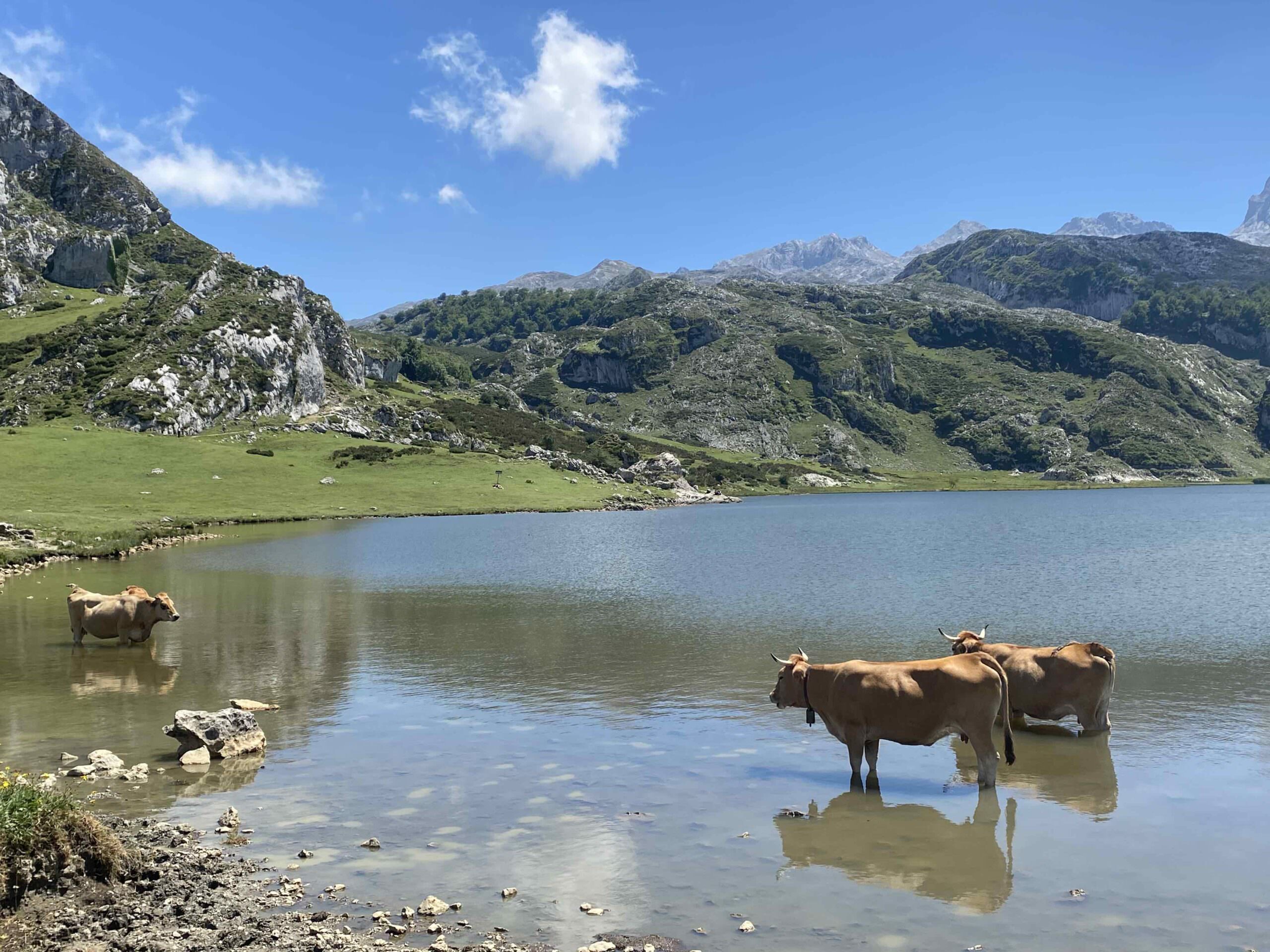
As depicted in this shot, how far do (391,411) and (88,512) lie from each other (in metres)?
99.1

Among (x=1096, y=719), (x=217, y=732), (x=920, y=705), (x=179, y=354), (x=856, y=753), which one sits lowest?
(x=1096, y=719)

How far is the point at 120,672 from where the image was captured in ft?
80.5

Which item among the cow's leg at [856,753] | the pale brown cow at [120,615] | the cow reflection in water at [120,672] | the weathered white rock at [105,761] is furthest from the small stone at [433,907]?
the pale brown cow at [120,615]

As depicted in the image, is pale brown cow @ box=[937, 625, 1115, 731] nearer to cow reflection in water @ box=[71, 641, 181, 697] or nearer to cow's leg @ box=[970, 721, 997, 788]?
cow's leg @ box=[970, 721, 997, 788]

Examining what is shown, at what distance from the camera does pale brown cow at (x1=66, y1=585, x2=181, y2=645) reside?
27.8 metres

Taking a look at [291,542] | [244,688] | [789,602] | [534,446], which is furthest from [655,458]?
[244,688]

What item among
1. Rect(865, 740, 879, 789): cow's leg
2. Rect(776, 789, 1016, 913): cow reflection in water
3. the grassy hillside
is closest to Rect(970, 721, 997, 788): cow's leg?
Rect(776, 789, 1016, 913): cow reflection in water

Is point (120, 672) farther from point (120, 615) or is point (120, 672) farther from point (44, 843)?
point (44, 843)

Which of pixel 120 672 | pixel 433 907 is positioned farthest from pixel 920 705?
pixel 120 672

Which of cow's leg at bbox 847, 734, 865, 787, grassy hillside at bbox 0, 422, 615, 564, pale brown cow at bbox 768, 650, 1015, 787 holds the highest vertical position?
grassy hillside at bbox 0, 422, 615, 564

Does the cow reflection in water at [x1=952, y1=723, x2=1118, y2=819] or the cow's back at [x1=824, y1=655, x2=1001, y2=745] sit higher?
the cow's back at [x1=824, y1=655, x2=1001, y2=745]

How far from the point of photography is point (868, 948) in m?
9.33

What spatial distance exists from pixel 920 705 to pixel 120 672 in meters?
21.8

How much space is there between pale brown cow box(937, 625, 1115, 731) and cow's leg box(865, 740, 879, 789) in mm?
3952
